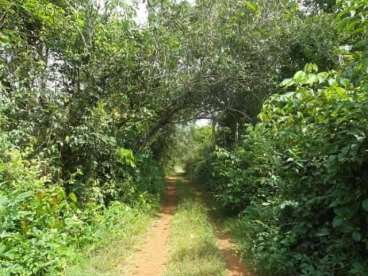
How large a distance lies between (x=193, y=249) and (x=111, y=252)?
1.42 meters

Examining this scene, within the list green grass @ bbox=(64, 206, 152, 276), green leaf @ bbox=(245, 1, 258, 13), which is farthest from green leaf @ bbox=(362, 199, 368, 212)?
green leaf @ bbox=(245, 1, 258, 13)

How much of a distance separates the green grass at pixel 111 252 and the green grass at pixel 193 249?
2.54ft

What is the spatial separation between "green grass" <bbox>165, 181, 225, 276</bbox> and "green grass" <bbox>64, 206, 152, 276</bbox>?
774 millimetres

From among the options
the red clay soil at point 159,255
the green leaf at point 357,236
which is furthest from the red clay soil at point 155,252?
the green leaf at point 357,236

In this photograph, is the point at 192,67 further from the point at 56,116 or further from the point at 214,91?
the point at 56,116

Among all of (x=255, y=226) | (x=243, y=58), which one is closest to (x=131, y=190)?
(x=255, y=226)

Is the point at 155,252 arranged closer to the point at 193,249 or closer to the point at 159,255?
the point at 159,255

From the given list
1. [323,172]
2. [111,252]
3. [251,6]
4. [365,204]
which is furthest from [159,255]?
[251,6]

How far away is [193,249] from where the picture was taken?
22.1 feet

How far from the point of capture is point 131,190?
34.9 ft

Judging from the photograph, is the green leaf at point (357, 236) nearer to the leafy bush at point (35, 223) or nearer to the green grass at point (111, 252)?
the green grass at point (111, 252)

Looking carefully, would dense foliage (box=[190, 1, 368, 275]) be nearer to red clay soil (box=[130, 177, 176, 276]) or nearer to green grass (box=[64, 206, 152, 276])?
red clay soil (box=[130, 177, 176, 276])

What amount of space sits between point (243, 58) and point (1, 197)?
32.6 ft

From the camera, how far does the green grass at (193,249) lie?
5.58 meters
